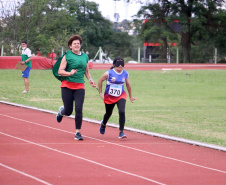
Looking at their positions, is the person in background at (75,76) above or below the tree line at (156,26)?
below

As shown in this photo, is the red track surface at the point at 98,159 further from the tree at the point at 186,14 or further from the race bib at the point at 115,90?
the tree at the point at 186,14

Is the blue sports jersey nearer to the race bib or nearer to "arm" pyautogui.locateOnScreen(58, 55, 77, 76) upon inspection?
the race bib

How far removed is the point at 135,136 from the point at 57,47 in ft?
133

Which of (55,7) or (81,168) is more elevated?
(55,7)

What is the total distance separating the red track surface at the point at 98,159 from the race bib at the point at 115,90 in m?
0.86

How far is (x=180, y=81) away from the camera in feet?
102

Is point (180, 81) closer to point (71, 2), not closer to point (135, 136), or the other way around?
point (135, 136)

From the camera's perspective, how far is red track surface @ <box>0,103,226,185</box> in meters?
6.99

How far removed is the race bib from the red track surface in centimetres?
86

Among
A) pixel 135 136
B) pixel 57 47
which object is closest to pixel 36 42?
pixel 57 47

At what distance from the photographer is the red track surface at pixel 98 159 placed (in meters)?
6.99

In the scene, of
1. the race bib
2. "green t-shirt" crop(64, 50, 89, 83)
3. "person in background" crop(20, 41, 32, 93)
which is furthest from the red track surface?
"person in background" crop(20, 41, 32, 93)

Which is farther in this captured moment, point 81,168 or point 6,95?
point 6,95

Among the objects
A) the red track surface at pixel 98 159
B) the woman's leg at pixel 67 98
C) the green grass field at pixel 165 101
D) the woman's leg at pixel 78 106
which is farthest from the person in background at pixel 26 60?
the woman's leg at pixel 78 106
